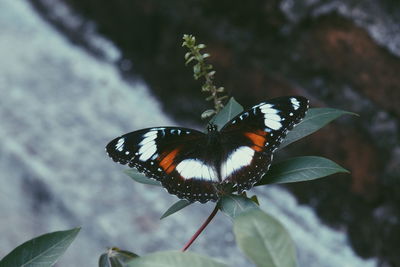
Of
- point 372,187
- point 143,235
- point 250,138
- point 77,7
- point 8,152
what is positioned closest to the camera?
point 250,138

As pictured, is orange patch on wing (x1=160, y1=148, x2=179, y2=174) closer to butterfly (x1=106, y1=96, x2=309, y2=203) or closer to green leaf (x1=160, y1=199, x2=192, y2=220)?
butterfly (x1=106, y1=96, x2=309, y2=203)

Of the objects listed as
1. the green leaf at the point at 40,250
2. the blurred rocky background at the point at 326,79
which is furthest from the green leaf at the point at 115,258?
the blurred rocky background at the point at 326,79

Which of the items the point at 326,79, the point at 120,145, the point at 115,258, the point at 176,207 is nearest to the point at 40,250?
the point at 115,258

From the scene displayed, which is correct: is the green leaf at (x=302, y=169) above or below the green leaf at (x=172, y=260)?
above

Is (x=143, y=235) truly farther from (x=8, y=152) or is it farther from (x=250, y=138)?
(x=250, y=138)

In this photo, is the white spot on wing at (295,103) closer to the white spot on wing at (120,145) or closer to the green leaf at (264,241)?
the white spot on wing at (120,145)

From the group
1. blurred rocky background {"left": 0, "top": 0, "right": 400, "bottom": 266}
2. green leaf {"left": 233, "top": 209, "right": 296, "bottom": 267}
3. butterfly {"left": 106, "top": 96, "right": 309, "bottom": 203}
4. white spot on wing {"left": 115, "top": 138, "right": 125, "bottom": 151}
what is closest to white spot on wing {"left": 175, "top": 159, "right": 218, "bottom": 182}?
butterfly {"left": 106, "top": 96, "right": 309, "bottom": 203}

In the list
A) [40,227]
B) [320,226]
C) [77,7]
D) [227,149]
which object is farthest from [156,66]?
[227,149]
